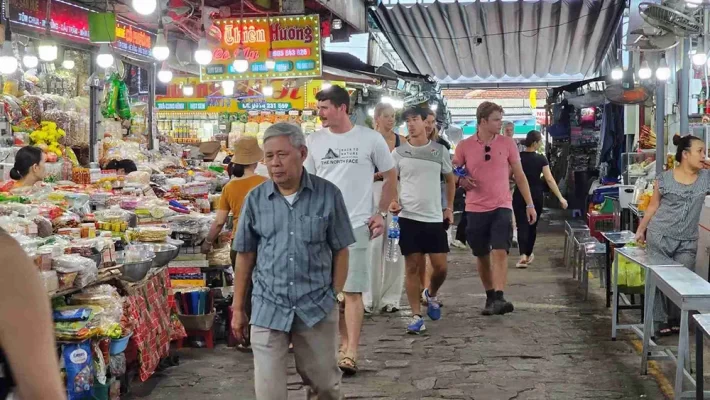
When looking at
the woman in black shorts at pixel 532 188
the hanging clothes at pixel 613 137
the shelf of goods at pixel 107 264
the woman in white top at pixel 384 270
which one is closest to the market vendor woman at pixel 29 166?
the shelf of goods at pixel 107 264

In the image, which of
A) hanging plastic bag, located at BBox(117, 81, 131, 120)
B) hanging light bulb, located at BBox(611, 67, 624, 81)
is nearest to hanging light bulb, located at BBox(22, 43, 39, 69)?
hanging plastic bag, located at BBox(117, 81, 131, 120)

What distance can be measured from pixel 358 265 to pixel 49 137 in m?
5.88

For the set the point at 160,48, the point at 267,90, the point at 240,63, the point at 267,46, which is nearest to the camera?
the point at 160,48

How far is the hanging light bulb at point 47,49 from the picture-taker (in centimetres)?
1185

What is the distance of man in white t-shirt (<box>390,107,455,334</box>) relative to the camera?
8961mm

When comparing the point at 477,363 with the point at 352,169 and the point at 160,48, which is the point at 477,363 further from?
the point at 160,48

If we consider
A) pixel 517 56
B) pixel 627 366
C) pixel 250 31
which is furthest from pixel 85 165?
pixel 517 56

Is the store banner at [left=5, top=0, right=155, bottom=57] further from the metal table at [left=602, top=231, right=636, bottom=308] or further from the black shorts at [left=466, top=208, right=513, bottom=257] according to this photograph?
the metal table at [left=602, top=231, right=636, bottom=308]

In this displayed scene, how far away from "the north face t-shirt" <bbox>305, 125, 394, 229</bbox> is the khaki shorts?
8 centimetres

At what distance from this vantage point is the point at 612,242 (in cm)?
930

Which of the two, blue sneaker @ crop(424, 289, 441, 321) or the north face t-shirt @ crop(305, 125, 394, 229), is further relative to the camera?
blue sneaker @ crop(424, 289, 441, 321)

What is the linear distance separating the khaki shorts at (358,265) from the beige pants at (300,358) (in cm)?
197

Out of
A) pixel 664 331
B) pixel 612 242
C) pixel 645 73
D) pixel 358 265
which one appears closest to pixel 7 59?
pixel 358 265

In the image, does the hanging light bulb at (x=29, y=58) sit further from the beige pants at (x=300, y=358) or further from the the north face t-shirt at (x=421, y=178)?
the beige pants at (x=300, y=358)
